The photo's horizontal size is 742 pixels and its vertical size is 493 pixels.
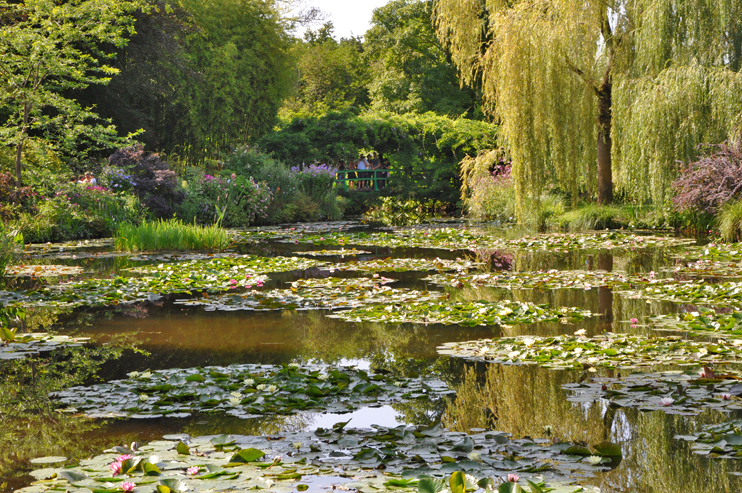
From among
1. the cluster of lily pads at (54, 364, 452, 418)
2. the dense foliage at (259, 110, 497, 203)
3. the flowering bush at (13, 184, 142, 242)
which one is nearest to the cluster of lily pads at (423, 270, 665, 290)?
the cluster of lily pads at (54, 364, 452, 418)

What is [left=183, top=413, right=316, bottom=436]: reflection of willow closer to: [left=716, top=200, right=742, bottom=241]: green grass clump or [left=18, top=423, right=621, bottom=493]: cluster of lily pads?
[left=18, top=423, right=621, bottom=493]: cluster of lily pads

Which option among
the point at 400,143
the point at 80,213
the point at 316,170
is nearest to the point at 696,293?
the point at 80,213

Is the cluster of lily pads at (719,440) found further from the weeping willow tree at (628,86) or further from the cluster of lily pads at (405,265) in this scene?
the weeping willow tree at (628,86)

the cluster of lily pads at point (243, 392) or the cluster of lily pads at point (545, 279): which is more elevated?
the cluster of lily pads at point (545, 279)

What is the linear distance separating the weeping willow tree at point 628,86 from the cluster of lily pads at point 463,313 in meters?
7.23

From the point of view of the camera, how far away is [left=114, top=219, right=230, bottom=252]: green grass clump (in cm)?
1112

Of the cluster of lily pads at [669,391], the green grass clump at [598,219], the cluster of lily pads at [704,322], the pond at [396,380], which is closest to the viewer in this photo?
the pond at [396,380]

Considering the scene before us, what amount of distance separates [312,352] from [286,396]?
1.07 meters

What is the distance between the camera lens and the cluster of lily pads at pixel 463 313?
207 inches

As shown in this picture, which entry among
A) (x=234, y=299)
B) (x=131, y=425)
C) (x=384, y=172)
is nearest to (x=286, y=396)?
(x=131, y=425)

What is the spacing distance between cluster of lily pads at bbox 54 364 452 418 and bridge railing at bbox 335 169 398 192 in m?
21.4

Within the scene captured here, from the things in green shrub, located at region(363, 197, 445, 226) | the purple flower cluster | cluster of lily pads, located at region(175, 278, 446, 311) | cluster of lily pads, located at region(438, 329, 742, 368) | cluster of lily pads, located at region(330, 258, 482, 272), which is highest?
the purple flower cluster

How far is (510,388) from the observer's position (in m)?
3.58

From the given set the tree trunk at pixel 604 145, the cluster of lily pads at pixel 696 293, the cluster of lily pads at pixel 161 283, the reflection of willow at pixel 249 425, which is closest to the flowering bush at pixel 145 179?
the cluster of lily pads at pixel 161 283
